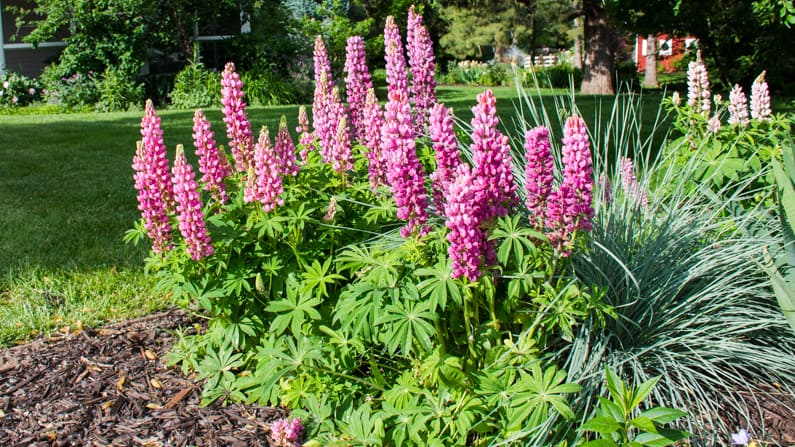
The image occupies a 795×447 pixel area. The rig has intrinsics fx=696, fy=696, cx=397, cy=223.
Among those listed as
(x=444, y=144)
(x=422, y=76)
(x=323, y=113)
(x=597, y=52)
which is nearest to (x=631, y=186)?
(x=422, y=76)

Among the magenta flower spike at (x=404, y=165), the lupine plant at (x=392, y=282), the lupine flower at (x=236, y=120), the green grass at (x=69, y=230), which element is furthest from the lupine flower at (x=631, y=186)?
the lupine flower at (x=236, y=120)

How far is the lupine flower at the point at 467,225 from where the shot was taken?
206 centimetres

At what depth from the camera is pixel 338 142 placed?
9.53ft

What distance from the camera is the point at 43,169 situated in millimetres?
7848

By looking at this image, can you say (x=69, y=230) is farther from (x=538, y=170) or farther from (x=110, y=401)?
(x=538, y=170)

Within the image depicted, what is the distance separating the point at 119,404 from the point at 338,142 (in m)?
1.41

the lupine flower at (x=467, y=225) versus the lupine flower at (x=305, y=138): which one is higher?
the lupine flower at (x=305, y=138)

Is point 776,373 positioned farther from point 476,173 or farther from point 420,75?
point 420,75

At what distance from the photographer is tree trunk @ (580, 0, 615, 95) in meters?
17.0

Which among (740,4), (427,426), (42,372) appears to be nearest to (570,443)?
(427,426)

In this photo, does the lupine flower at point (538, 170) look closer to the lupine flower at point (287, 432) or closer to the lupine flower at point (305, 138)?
the lupine flower at point (287, 432)

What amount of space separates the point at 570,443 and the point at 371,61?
83.6ft

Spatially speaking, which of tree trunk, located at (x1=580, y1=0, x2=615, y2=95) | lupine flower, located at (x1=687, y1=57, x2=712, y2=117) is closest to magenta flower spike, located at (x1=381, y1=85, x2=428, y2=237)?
lupine flower, located at (x1=687, y1=57, x2=712, y2=117)

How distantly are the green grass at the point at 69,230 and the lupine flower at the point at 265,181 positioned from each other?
1530 millimetres
